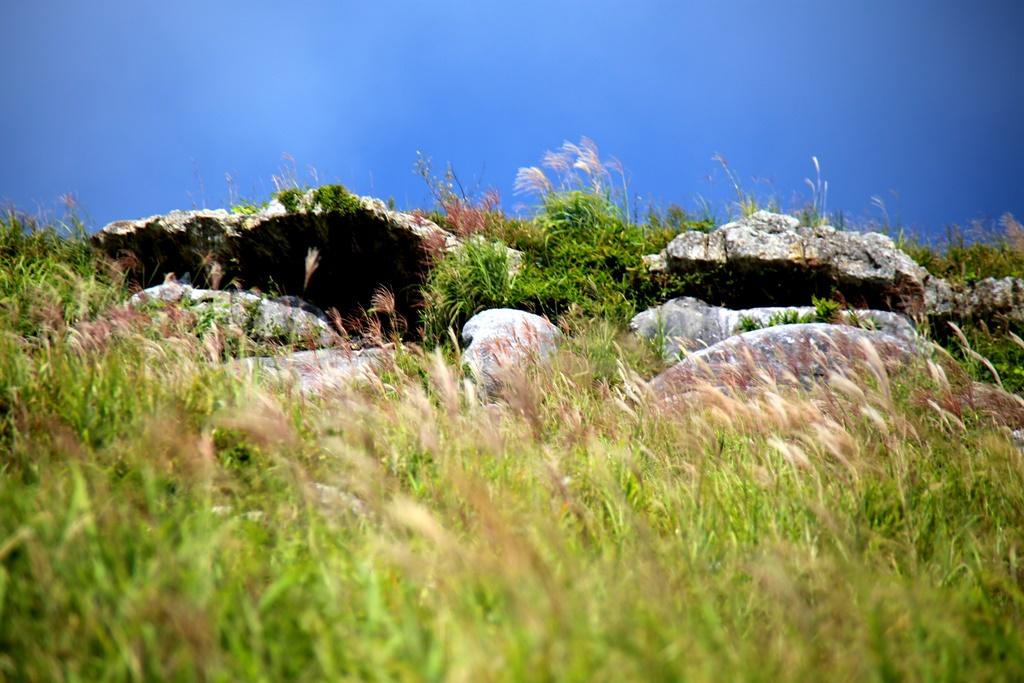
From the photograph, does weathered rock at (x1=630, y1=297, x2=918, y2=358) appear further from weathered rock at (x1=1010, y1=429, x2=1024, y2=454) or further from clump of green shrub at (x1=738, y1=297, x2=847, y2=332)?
weathered rock at (x1=1010, y1=429, x2=1024, y2=454)

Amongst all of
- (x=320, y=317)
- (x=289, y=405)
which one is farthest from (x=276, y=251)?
(x=289, y=405)

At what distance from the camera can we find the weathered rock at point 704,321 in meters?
8.28

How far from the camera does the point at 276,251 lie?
32.5 ft

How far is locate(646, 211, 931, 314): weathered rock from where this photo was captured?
8906 mm

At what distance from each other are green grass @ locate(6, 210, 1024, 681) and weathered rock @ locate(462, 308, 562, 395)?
8.70ft

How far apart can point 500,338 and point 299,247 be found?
418cm

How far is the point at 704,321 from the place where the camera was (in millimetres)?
8750

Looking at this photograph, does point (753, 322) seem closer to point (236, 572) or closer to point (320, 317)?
point (320, 317)

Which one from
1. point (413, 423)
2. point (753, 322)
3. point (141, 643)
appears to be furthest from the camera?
point (753, 322)

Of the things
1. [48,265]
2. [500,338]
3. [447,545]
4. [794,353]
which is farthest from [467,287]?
[447,545]

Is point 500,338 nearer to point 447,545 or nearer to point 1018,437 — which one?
point 1018,437

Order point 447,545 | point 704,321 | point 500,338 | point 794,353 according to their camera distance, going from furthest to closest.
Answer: point 704,321
point 500,338
point 794,353
point 447,545

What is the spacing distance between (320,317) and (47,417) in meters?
7.07

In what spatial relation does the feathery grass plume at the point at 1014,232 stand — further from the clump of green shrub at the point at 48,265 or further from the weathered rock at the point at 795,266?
the clump of green shrub at the point at 48,265
